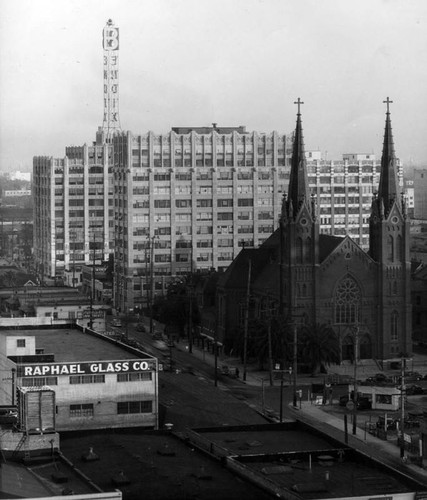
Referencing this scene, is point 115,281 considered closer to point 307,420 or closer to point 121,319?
point 121,319

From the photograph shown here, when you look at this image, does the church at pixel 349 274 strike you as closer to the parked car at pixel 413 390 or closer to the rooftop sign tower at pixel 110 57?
the parked car at pixel 413 390

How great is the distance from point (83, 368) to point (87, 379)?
2.14 feet

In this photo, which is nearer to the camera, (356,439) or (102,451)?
(102,451)

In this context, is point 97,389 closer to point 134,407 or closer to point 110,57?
point 134,407

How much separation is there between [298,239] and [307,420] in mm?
27496

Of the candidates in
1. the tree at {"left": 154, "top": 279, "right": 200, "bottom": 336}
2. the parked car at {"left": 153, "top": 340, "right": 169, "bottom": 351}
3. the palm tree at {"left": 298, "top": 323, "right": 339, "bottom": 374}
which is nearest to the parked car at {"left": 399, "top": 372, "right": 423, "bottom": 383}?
the palm tree at {"left": 298, "top": 323, "right": 339, "bottom": 374}

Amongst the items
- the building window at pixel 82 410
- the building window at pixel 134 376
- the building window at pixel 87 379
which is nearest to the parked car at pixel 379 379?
the building window at pixel 134 376

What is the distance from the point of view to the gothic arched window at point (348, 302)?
117 metres

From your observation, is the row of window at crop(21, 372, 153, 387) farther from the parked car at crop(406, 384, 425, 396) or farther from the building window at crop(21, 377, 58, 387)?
the parked car at crop(406, 384, 425, 396)

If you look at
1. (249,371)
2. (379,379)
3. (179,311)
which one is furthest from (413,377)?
(179,311)

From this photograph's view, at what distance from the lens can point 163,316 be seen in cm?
13650

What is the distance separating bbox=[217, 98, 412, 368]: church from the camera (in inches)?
4540

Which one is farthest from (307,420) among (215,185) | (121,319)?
(215,185)

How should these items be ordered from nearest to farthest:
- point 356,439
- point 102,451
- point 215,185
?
1. point 102,451
2. point 356,439
3. point 215,185
